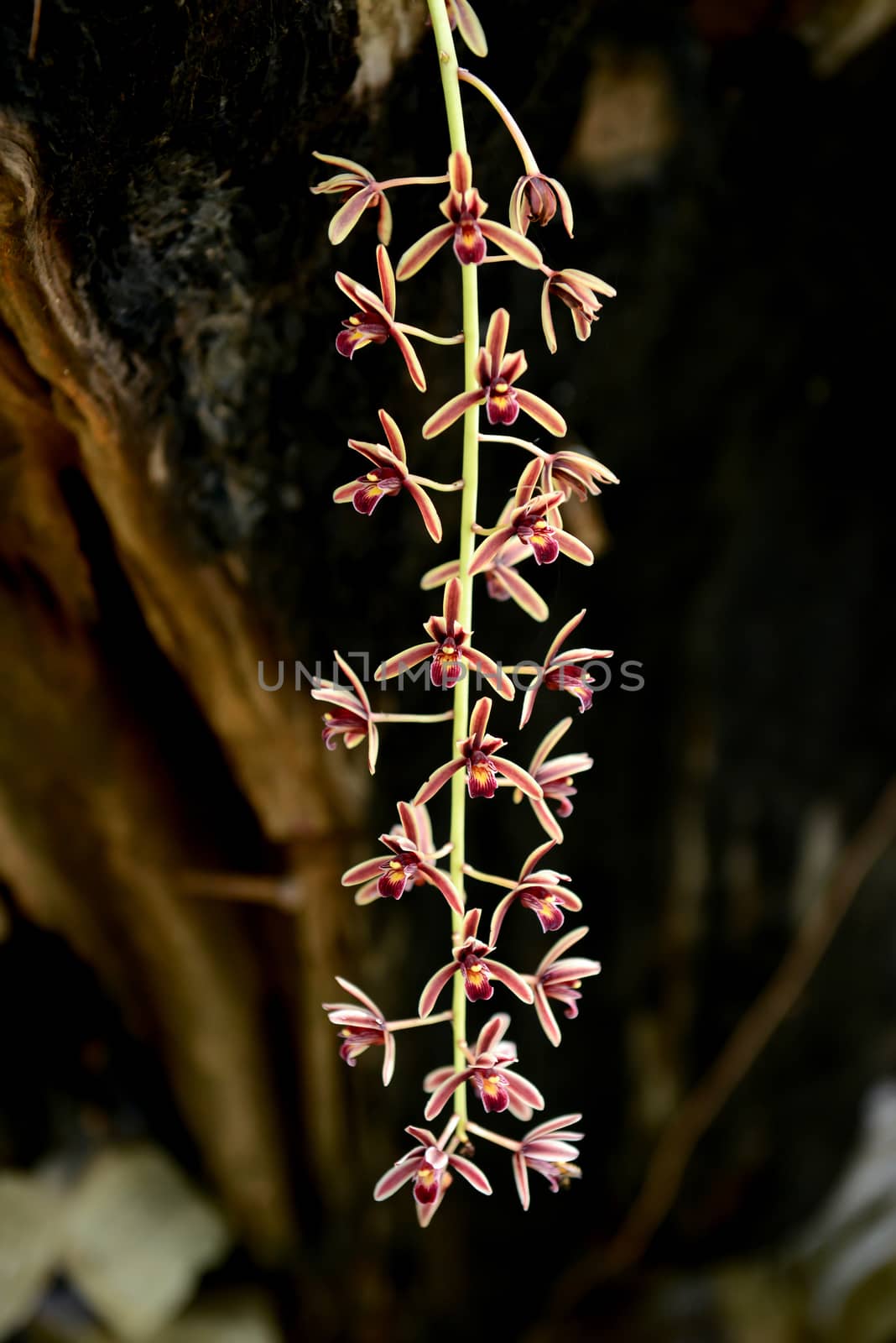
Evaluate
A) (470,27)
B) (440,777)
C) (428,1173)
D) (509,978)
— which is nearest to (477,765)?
(440,777)

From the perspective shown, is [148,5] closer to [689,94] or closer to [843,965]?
[689,94]

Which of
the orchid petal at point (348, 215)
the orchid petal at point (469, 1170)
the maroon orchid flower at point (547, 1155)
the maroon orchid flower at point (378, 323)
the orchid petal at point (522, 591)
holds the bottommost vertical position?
the maroon orchid flower at point (547, 1155)

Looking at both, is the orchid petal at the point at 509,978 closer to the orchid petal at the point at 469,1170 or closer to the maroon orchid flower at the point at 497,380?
the orchid petal at the point at 469,1170

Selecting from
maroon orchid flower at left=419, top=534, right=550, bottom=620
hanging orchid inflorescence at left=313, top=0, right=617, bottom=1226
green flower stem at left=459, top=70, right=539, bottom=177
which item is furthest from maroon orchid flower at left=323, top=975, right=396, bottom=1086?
green flower stem at left=459, top=70, right=539, bottom=177

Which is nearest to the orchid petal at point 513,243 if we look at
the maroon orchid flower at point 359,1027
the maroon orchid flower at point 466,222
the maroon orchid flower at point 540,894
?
the maroon orchid flower at point 466,222

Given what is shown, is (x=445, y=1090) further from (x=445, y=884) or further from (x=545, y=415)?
(x=545, y=415)

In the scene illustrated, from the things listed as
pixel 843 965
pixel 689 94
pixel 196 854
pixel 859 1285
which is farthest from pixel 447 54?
pixel 859 1285

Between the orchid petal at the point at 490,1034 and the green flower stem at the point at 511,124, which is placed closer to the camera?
the green flower stem at the point at 511,124
